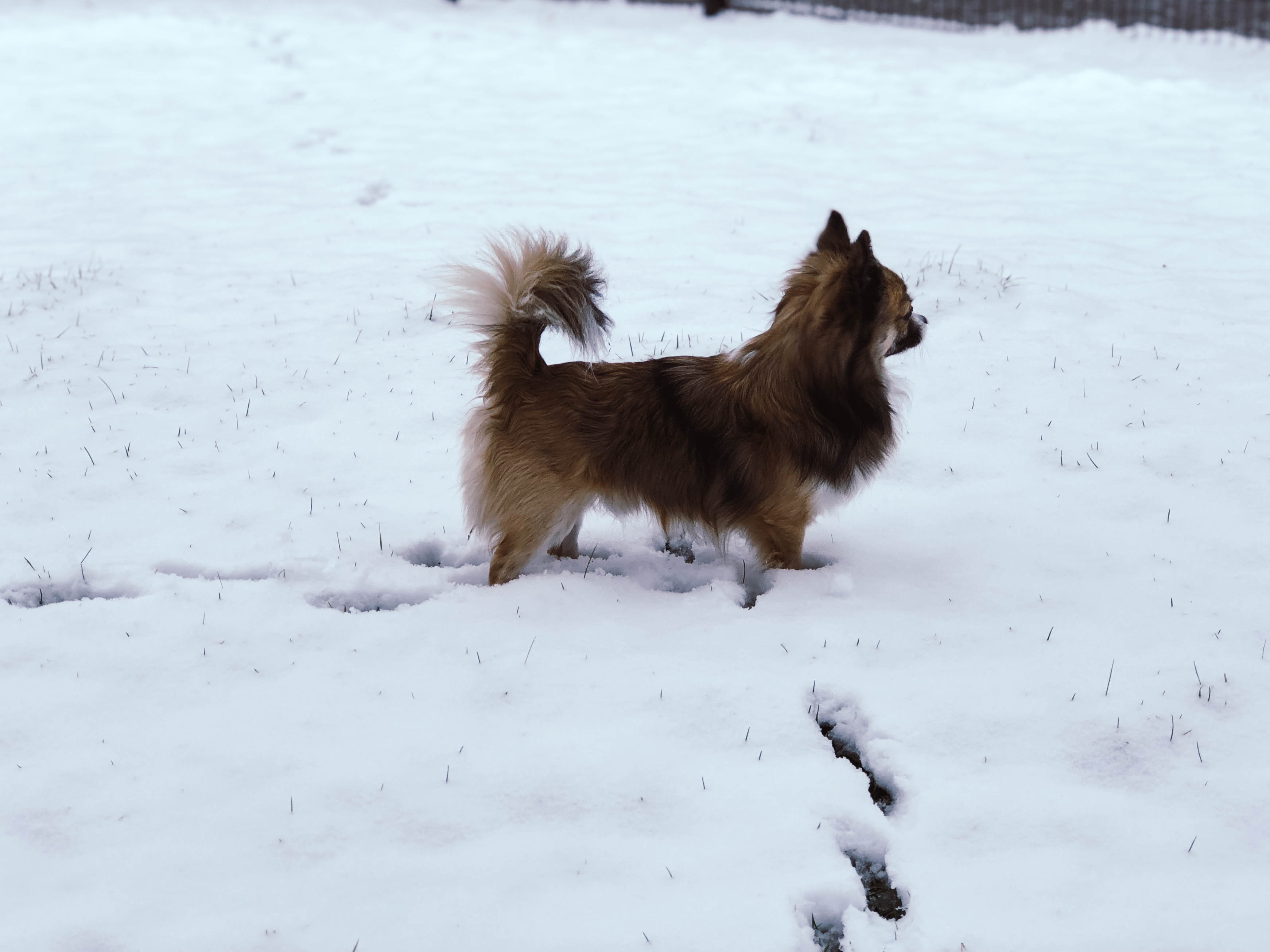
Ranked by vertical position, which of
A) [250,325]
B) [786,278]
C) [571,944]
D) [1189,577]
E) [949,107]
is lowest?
[571,944]

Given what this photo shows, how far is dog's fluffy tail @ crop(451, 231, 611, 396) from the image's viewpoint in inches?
150

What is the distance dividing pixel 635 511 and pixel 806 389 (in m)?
0.87

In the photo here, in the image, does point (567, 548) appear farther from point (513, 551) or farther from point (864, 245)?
point (864, 245)

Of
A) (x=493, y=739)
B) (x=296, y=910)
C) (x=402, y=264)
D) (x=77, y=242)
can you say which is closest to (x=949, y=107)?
(x=402, y=264)

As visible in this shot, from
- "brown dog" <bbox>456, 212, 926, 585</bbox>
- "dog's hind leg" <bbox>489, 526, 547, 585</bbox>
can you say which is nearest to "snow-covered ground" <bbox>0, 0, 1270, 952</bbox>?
"dog's hind leg" <bbox>489, 526, 547, 585</bbox>

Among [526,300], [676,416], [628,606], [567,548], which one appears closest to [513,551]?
[567,548]

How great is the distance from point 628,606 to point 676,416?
81cm

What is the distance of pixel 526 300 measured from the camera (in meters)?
3.81

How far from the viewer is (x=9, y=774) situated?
9.95 ft

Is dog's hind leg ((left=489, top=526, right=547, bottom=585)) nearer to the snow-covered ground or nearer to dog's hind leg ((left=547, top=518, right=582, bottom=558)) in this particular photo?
the snow-covered ground

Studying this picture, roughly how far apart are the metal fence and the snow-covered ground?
473 centimetres

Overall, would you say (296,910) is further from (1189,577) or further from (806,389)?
(1189,577)

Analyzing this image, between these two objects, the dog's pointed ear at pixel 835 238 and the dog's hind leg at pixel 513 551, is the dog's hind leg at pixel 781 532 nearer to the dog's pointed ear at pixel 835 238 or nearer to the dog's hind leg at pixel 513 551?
the dog's hind leg at pixel 513 551

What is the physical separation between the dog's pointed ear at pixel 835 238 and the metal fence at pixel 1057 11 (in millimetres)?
11670
